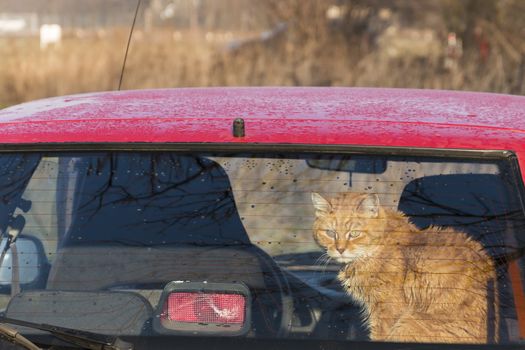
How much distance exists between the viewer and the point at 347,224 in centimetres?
232

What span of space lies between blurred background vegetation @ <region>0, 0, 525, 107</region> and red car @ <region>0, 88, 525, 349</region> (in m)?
8.19

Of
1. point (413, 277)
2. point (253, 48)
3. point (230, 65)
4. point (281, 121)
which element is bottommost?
point (413, 277)

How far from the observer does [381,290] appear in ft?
7.23

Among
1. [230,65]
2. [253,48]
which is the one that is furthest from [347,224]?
[253,48]

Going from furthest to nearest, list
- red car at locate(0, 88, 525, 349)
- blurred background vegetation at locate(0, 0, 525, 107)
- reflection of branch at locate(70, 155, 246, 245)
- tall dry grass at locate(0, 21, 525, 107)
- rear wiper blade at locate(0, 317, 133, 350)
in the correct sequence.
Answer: blurred background vegetation at locate(0, 0, 525, 107), tall dry grass at locate(0, 21, 525, 107), reflection of branch at locate(70, 155, 246, 245), red car at locate(0, 88, 525, 349), rear wiper blade at locate(0, 317, 133, 350)

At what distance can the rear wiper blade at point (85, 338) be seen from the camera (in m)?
2.03

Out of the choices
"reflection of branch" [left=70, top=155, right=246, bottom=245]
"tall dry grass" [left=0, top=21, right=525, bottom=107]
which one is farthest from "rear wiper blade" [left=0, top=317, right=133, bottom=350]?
"tall dry grass" [left=0, top=21, right=525, bottom=107]

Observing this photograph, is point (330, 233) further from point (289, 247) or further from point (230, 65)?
point (230, 65)

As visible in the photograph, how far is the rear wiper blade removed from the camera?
2.03m

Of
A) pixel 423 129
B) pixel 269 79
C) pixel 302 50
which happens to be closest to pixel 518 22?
pixel 302 50

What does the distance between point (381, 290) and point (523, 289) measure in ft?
1.04

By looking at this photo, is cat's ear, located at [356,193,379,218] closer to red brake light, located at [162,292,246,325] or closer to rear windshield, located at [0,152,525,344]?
rear windshield, located at [0,152,525,344]

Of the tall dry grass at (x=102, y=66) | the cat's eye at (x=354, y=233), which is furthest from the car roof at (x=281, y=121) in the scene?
the tall dry grass at (x=102, y=66)

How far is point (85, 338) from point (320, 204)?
2.04ft
